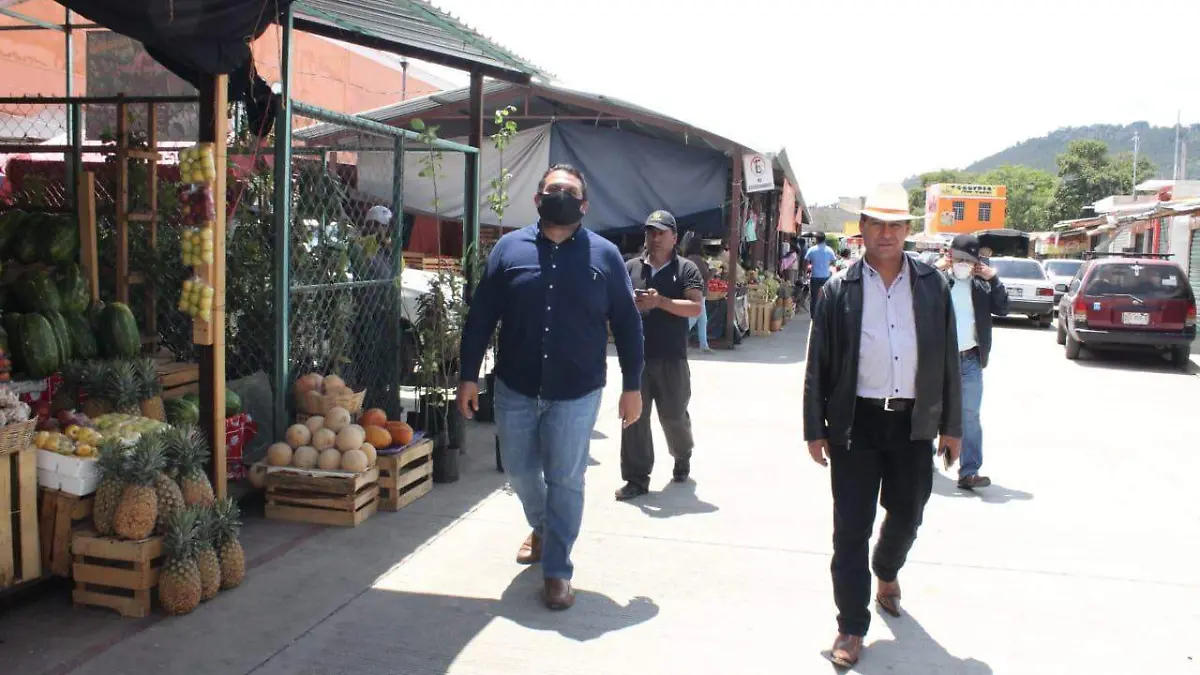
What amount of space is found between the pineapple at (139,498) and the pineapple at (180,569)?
4.2 inches

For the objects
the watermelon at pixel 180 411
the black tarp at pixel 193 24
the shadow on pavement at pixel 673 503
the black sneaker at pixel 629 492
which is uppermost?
the black tarp at pixel 193 24

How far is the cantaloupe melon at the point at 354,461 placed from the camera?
5641mm

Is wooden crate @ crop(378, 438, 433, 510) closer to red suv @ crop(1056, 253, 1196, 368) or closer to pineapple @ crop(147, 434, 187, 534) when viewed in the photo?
pineapple @ crop(147, 434, 187, 534)

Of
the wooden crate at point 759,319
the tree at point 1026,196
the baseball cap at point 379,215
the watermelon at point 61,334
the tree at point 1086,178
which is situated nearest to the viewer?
the watermelon at point 61,334

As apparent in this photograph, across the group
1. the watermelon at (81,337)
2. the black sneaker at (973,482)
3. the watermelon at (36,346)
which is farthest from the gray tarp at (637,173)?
the watermelon at (36,346)

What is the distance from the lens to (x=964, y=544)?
18.6 feet

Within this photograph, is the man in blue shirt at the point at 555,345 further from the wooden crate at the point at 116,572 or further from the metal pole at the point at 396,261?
the metal pole at the point at 396,261

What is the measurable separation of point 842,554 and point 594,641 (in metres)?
1.12

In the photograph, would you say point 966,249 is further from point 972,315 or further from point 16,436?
point 16,436

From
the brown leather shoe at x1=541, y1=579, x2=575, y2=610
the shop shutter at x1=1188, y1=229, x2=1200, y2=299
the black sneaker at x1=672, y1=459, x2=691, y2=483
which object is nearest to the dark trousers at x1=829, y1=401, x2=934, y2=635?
the brown leather shoe at x1=541, y1=579, x2=575, y2=610

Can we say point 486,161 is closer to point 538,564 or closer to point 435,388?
point 435,388

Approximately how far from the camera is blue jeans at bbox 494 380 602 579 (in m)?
4.49

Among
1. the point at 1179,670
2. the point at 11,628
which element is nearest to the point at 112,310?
the point at 11,628

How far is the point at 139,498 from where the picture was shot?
4.26 metres
